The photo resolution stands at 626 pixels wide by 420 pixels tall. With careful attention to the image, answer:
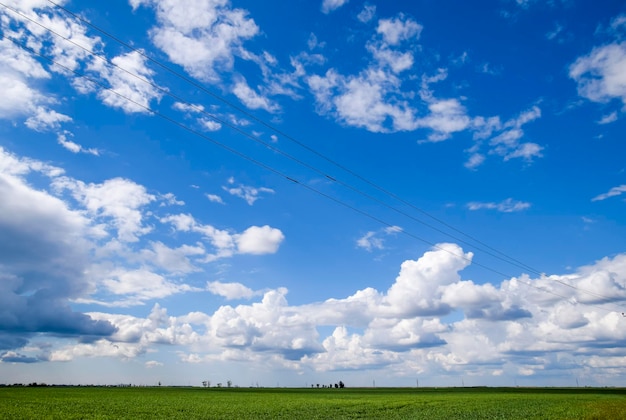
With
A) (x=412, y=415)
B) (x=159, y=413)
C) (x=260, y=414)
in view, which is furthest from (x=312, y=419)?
(x=159, y=413)

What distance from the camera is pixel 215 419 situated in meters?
46.0

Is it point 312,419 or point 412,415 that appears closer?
point 312,419

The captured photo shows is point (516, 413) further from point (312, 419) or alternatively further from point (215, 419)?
point (215, 419)

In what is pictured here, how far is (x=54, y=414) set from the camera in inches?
1853

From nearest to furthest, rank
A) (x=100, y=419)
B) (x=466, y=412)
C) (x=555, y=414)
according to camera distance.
A: 1. (x=100, y=419)
2. (x=555, y=414)
3. (x=466, y=412)

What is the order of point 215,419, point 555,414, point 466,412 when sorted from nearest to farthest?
point 215,419, point 555,414, point 466,412

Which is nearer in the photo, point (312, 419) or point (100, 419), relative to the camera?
point (100, 419)

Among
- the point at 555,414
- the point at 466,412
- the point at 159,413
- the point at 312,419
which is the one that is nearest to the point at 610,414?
the point at 555,414

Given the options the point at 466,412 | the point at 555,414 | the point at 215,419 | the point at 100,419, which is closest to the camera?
the point at 100,419

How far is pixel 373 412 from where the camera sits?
55.2 metres

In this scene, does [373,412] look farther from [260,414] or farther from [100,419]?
[100,419]

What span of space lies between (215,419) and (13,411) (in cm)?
2200

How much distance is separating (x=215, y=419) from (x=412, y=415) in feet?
71.6

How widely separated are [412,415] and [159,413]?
1141 inches
